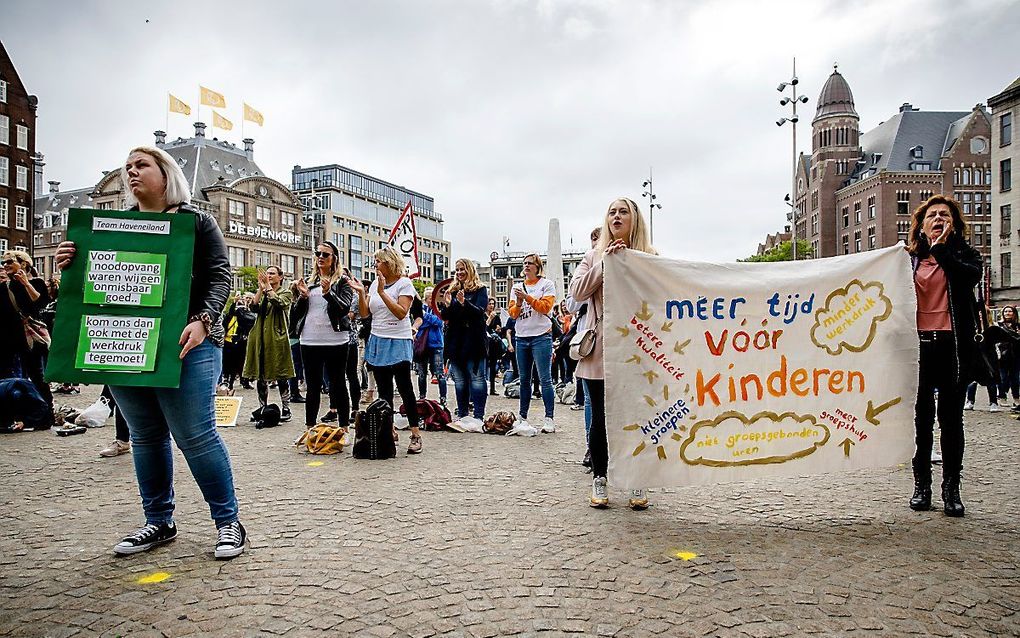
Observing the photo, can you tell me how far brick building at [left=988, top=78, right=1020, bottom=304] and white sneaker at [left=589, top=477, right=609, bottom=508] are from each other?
59666 mm

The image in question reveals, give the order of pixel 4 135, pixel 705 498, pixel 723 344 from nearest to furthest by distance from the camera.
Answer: pixel 723 344
pixel 705 498
pixel 4 135

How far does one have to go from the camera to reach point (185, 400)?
13.0ft

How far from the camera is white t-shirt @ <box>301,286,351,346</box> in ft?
27.1

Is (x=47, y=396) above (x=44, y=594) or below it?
above

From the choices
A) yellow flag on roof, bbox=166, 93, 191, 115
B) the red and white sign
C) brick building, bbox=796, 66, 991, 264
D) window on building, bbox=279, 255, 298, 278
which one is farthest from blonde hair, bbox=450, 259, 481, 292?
window on building, bbox=279, 255, 298, 278

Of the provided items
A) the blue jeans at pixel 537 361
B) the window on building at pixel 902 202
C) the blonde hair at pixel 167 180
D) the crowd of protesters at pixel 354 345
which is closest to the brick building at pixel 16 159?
the crowd of protesters at pixel 354 345

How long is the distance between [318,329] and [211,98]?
102m

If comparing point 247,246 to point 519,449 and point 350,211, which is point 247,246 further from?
point 519,449

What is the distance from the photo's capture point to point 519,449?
25.8ft

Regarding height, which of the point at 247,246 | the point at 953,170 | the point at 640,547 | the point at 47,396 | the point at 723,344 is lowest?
the point at 640,547

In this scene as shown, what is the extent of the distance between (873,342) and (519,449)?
3910 millimetres

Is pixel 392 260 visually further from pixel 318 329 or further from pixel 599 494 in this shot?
pixel 599 494

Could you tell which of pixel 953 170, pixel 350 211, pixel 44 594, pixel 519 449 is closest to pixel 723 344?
pixel 519 449

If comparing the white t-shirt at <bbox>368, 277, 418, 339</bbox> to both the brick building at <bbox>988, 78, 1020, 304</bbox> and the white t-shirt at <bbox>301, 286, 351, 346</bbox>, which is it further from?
the brick building at <bbox>988, 78, 1020, 304</bbox>
